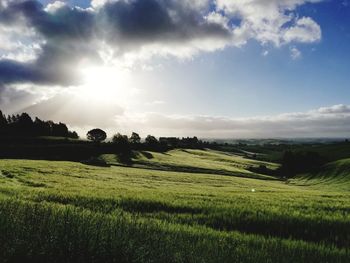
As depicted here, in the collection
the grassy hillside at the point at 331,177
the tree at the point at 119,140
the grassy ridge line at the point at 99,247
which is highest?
the tree at the point at 119,140

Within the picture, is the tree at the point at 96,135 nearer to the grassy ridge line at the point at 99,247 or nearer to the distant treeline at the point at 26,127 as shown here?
the distant treeline at the point at 26,127

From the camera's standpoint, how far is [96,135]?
189 meters

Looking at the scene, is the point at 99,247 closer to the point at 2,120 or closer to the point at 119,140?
the point at 119,140

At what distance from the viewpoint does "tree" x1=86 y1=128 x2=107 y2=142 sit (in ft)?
616

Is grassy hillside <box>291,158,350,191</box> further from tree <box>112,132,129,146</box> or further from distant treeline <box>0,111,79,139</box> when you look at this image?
distant treeline <box>0,111,79,139</box>

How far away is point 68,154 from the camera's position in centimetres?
12694

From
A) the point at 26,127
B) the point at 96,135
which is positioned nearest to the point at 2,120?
the point at 26,127

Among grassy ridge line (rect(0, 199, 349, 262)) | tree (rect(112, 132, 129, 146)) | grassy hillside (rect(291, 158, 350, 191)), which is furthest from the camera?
tree (rect(112, 132, 129, 146))

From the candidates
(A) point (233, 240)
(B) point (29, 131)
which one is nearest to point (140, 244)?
(A) point (233, 240)

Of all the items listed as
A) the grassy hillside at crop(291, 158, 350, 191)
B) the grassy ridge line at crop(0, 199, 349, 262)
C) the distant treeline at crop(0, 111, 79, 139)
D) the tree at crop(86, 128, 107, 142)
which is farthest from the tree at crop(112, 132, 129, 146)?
the grassy ridge line at crop(0, 199, 349, 262)

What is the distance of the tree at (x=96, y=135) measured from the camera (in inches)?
7392

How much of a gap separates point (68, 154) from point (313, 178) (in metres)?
73.5

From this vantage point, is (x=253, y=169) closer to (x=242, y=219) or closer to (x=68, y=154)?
(x=68, y=154)

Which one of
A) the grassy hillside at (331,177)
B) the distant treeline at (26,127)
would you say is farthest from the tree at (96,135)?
the grassy hillside at (331,177)
